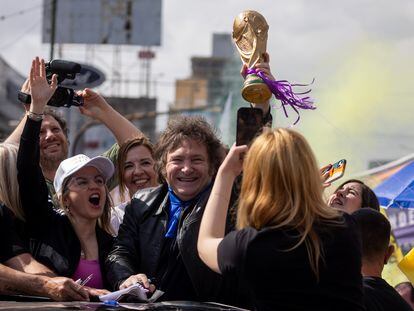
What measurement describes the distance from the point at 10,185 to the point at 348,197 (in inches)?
89.2

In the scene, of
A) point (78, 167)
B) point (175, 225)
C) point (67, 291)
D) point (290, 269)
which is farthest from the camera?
point (78, 167)

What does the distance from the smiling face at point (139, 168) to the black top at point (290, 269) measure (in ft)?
7.59

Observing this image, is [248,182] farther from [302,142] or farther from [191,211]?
[191,211]

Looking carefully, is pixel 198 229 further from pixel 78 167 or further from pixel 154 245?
pixel 78 167

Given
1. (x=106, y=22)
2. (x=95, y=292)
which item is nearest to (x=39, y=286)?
(x=95, y=292)

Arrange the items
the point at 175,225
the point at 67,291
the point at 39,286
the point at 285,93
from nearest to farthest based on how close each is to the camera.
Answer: the point at 67,291 < the point at 39,286 < the point at 285,93 < the point at 175,225

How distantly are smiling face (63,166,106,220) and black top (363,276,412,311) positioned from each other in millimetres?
1400

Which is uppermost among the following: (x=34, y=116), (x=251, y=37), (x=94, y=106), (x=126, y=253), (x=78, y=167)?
(x=251, y=37)

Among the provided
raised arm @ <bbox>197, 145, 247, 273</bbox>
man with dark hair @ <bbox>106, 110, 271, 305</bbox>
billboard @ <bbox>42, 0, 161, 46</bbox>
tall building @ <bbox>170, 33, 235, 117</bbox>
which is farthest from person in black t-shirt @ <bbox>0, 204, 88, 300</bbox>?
tall building @ <bbox>170, 33, 235, 117</bbox>

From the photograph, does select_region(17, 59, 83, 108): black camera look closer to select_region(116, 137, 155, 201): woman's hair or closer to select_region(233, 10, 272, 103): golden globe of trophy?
select_region(116, 137, 155, 201): woman's hair

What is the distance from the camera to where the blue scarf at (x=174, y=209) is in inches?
207

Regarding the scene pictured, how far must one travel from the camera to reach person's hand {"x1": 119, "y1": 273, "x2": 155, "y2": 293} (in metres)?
4.86

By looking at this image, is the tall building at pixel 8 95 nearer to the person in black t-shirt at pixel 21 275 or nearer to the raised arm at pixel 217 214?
the person in black t-shirt at pixel 21 275

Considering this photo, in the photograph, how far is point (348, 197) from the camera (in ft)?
22.2
